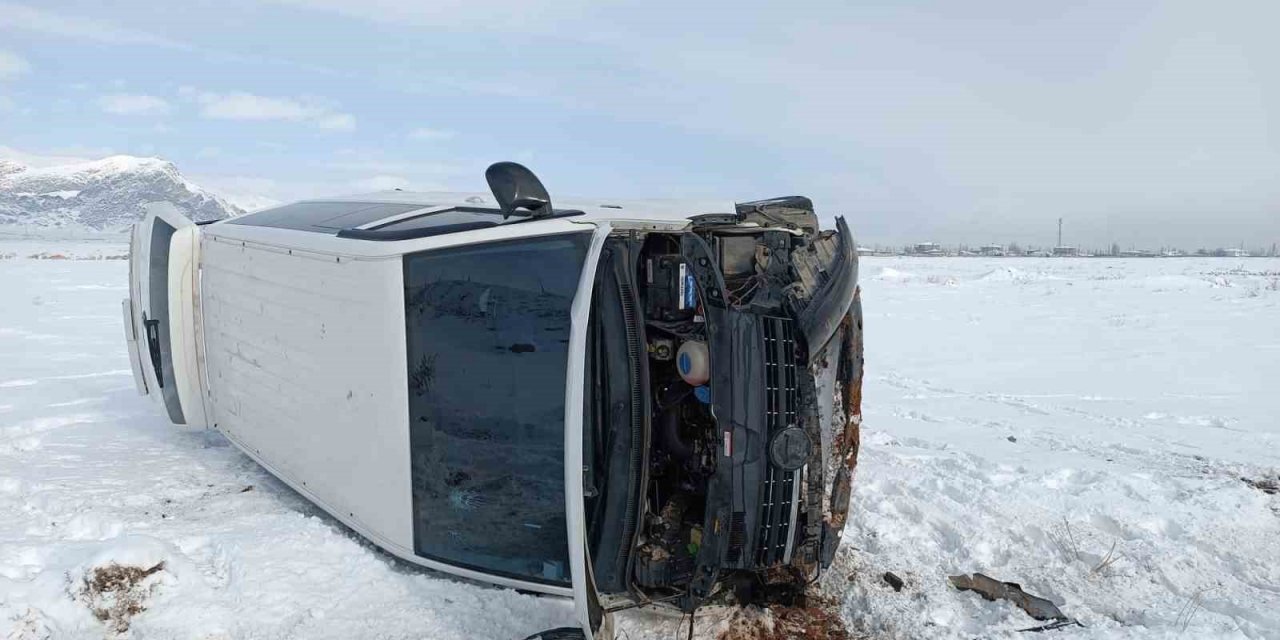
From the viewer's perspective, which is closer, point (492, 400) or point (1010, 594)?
point (492, 400)

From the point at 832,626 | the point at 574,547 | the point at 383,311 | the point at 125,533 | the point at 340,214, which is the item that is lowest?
the point at 832,626

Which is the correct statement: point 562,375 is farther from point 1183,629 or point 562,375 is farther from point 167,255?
point 167,255

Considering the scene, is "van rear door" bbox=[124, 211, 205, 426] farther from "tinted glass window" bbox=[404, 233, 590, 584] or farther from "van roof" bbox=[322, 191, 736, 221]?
"tinted glass window" bbox=[404, 233, 590, 584]

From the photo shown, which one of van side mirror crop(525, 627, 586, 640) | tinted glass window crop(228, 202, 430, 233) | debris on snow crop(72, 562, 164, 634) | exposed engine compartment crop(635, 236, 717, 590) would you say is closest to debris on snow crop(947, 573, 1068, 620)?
exposed engine compartment crop(635, 236, 717, 590)

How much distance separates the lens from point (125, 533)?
404 cm

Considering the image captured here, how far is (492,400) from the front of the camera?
11.3 feet

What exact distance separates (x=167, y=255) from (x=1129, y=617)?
262 inches

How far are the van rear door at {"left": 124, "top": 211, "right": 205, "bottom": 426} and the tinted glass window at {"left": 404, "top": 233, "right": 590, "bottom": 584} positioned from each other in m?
3.12

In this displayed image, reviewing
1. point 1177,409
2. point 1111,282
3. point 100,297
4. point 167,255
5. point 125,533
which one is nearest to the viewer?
point 125,533

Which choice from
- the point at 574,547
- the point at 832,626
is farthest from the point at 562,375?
the point at 832,626

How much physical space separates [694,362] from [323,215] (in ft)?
9.64

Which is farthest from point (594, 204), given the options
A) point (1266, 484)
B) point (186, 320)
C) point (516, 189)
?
point (1266, 484)

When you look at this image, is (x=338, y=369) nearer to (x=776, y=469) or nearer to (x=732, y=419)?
(x=732, y=419)

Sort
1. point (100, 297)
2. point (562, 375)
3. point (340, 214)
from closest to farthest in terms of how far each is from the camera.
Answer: point (562, 375) → point (340, 214) → point (100, 297)
